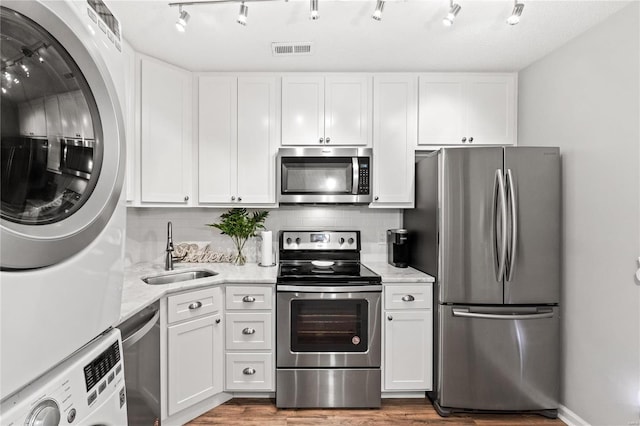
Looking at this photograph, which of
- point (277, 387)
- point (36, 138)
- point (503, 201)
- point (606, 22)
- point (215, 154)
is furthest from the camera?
point (215, 154)

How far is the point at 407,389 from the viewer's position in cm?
242

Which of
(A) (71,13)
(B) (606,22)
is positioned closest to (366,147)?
(B) (606,22)

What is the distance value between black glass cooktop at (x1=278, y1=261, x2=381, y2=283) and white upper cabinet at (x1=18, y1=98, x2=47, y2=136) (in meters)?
1.87

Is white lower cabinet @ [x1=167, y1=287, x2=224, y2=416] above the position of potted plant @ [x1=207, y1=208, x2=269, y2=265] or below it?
below

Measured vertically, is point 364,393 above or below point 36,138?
below

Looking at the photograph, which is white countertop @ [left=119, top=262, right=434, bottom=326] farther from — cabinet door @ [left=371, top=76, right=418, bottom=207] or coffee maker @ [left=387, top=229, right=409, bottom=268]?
cabinet door @ [left=371, top=76, right=418, bottom=207]

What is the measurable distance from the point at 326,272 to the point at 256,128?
1.32 metres

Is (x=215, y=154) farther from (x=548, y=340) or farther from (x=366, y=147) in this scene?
(x=548, y=340)

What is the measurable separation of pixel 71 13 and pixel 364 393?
2518mm

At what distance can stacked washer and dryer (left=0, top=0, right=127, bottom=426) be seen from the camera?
59 cm

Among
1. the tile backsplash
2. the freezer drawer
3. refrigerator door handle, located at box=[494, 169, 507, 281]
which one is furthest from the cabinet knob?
refrigerator door handle, located at box=[494, 169, 507, 281]

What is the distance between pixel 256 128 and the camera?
Answer: 108 inches

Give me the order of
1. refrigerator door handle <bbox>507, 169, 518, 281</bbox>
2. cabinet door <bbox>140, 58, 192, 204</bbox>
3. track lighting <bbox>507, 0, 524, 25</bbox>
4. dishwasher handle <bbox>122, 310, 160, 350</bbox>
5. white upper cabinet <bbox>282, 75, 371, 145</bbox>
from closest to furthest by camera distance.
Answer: dishwasher handle <bbox>122, 310, 160, 350</bbox>, track lighting <bbox>507, 0, 524, 25</bbox>, refrigerator door handle <bbox>507, 169, 518, 281</bbox>, cabinet door <bbox>140, 58, 192, 204</bbox>, white upper cabinet <bbox>282, 75, 371, 145</bbox>

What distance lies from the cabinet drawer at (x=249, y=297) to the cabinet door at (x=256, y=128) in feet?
2.92
